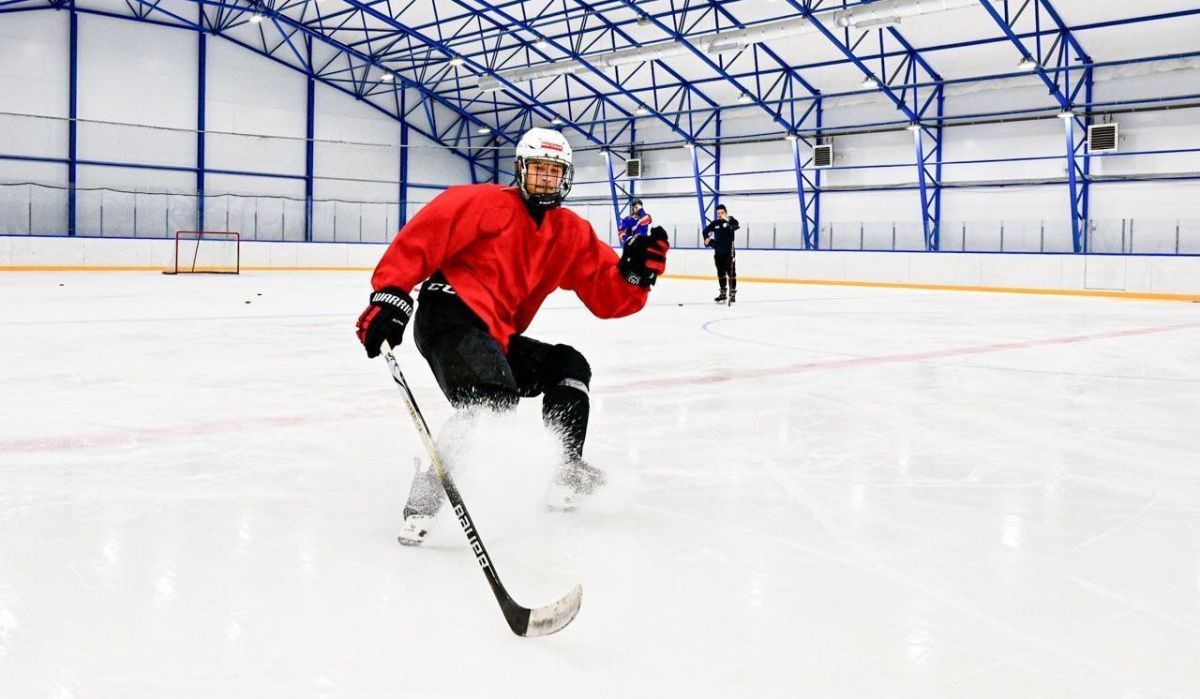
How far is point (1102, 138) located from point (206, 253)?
19786 millimetres

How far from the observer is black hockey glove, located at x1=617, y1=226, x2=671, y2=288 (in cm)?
315

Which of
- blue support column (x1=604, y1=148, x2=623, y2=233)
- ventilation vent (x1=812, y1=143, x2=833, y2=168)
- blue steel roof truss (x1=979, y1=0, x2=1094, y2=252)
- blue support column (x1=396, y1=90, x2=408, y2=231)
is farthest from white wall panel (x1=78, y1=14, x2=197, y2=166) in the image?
blue steel roof truss (x1=979, y1=0, x2=1094, y2=252)

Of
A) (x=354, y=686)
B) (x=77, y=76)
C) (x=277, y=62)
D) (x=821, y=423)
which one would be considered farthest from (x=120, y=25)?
(x=354, y=686)

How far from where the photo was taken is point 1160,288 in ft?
57.4

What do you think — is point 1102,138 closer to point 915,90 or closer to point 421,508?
point 915,90

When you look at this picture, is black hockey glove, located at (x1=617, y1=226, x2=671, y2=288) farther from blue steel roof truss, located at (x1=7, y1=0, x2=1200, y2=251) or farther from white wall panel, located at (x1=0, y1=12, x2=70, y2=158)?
white wall panel, located at (x1=0, y1=12, x2=70, y2=158)

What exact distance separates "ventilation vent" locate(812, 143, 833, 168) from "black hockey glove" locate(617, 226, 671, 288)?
24804 mm

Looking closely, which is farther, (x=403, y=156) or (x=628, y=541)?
(x=403, y=156)

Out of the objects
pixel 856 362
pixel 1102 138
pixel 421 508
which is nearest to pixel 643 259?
pixel 421 508

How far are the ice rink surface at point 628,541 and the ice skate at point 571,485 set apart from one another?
67 millimetres

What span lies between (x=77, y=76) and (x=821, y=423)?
27066 millimetres

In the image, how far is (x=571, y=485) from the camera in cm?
309


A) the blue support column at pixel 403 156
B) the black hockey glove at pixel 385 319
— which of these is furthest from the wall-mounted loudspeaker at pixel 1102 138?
the black hockey glove at pixel 385 319

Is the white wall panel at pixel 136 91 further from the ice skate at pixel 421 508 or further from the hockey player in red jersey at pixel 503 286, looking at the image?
the ice skate at pixel 421 508
